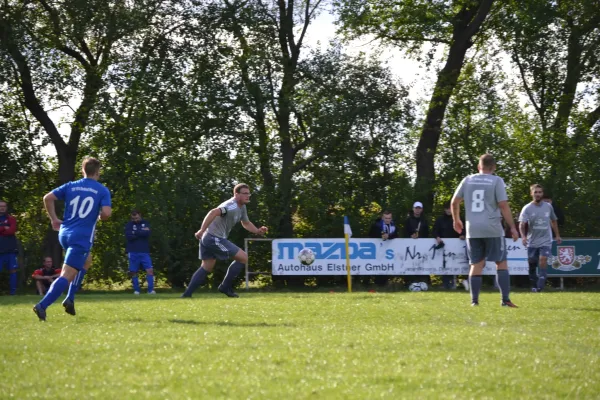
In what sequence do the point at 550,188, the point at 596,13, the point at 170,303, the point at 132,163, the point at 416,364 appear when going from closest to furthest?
the point at 416,364 → the point at 170,303 → the point at 550,188 → the point at 132,163 → the point at 596,13

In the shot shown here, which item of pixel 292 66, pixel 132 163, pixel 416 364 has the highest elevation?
pixel 292 66

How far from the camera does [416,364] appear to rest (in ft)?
21.2

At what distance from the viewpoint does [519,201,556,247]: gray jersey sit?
A: 17.5m

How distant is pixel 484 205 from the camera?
12.2 metres

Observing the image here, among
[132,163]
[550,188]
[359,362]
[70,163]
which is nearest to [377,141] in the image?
[550,188]

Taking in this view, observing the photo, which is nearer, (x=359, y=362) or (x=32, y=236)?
(x=359, y=362)

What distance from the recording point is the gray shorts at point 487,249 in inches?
476

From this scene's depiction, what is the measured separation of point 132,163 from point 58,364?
64.0ft

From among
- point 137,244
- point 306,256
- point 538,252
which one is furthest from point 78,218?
point 306,256

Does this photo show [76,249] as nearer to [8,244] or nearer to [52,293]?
[52,293]

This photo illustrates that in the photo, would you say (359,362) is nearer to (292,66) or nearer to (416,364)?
(416,364)

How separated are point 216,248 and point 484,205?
449cm

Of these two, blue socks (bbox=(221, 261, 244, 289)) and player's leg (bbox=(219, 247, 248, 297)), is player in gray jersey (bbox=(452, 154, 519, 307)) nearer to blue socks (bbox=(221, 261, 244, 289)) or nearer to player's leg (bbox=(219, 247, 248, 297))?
player's leg (bbox=(219, 247, 248, 297))

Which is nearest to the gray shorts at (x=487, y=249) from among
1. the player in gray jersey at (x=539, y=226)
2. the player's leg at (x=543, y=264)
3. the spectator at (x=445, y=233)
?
the player in gray jersey at (x=539, y=226)
